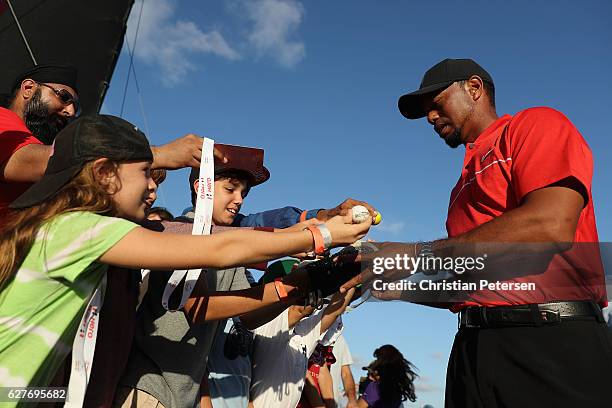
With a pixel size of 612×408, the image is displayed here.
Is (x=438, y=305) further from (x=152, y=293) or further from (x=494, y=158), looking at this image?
(x=152, y=293)

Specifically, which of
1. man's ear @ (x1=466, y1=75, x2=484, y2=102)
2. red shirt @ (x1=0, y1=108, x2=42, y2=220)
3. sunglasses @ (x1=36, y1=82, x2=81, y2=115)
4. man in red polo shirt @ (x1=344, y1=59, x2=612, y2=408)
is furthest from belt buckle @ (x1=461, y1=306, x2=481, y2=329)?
sunglasses @ (x1=36, y1=82, x2=81, y2=115)

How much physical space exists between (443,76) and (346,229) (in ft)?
3.83

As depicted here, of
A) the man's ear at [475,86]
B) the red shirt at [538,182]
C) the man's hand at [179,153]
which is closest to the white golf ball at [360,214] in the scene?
the red shirt at [538,182]

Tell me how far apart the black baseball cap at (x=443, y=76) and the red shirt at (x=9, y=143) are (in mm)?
1978

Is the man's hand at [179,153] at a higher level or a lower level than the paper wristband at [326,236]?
higher

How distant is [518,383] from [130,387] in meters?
1.71

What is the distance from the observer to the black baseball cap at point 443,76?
316 cm

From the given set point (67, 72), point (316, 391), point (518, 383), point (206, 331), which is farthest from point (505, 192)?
point (316, 391)

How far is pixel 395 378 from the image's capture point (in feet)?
28.0

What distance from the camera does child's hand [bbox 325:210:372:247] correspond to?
99.1 inches

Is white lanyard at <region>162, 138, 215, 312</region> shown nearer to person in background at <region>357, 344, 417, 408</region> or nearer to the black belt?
the black belt

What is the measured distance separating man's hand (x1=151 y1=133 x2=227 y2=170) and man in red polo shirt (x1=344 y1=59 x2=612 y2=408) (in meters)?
0.98

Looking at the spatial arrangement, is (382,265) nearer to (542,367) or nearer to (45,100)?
(542,367)

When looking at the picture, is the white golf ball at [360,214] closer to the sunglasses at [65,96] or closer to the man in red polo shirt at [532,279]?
the man in red polo shirt at [532,279]
